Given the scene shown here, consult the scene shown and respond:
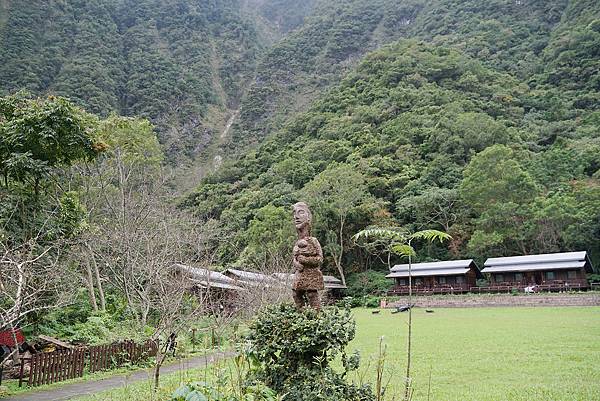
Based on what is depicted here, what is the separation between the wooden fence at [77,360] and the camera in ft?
33.3

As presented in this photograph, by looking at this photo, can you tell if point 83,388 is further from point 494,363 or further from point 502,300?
point 502,300

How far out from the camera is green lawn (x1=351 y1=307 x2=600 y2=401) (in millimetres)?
7770

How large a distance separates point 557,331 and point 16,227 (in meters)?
17.3

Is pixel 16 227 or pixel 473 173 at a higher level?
pixel 473 173

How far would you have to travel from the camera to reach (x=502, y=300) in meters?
30.1

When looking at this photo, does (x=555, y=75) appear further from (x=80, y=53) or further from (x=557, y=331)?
(x=80, y=53)

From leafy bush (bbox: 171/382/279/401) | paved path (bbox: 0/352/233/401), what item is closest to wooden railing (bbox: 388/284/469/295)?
paved path (bbox: 0/352/233/401)

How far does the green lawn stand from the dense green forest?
36.3ft

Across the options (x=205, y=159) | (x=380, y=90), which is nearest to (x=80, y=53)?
(x=205, y=159)

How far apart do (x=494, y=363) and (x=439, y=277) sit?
2855 cm

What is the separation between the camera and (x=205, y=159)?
245 ft

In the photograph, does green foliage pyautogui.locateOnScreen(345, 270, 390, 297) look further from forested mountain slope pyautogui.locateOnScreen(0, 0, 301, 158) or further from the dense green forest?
forested mountain slope pyautogui.locateOnScreen(0, 0, 301, 158)

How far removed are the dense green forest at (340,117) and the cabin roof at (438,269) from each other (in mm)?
1839

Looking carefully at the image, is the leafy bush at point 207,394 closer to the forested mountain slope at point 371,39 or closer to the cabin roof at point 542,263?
the cabin roof at point 542,263
